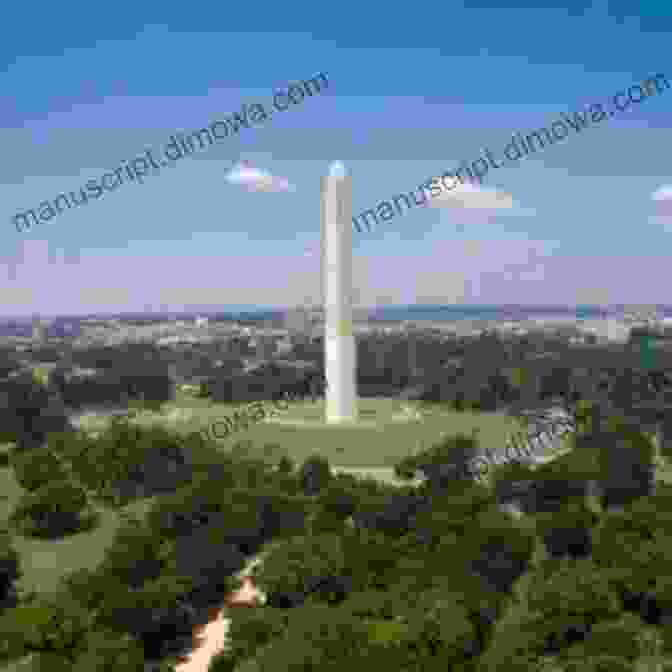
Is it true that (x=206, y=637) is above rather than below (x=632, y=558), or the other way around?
below

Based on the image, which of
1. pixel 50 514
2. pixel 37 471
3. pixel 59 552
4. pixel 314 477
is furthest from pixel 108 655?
pixel 37 471

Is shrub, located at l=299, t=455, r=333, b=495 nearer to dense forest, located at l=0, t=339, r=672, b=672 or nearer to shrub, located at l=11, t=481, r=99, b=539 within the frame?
dense forest, located at l=0, t=339, r=672, b=672

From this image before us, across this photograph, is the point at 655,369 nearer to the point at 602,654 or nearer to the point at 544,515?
the point at 544,515

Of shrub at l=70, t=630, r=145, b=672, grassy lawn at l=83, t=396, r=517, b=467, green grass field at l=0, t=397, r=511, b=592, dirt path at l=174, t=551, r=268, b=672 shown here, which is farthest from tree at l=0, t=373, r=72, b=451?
shrub at l=70, t=630, r=145, b=672

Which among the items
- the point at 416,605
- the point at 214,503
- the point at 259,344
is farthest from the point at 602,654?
the point at 259,344

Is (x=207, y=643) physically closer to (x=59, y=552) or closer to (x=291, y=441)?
(x=59, y=552)

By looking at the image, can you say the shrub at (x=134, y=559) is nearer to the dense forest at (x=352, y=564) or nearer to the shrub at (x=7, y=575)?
the dense forest at (x=352, y=564)

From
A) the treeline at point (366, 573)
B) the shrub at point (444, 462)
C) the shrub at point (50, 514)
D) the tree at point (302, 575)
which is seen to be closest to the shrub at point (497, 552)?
the treeline at point (366, 573)
